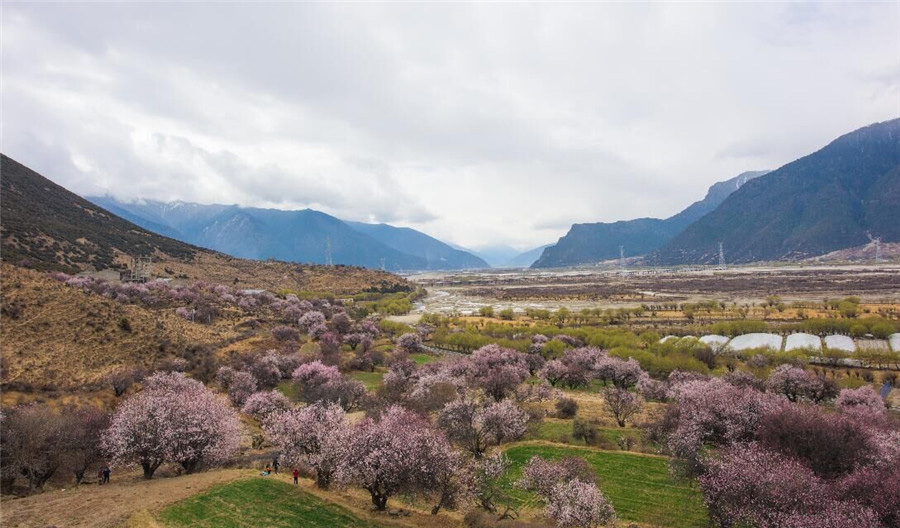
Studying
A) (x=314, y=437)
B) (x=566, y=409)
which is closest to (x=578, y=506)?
(x=314, y=437)

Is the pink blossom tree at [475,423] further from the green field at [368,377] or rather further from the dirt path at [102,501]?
the green field at [368,377]

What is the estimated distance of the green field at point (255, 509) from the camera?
69.4ft

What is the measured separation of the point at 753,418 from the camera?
27.8m

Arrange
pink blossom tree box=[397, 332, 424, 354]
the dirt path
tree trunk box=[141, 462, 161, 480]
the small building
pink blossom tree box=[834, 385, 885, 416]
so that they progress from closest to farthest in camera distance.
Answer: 1. the dirt path
2. tree trunk box=[141, 462, 161, 480]
3. pink blossom tree box=[834, 385, 885, 416]
4. pink blossom tree box=[397, 332, 424, 354]
5. the small building

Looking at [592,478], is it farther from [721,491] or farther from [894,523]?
[894,523]

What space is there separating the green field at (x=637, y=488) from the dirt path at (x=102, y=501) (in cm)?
1870

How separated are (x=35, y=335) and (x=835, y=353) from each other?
308 ft

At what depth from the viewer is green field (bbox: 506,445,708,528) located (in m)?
24.5

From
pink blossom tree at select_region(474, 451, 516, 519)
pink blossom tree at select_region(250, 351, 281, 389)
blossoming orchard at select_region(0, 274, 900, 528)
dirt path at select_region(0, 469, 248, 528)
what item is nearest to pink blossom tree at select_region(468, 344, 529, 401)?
blossoming orchard at select_region(0, 274, 900, 528)

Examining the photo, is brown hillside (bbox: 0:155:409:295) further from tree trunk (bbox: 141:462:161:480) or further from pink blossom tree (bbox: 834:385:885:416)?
pink blossom tree (bbox: 834:385:885:416)

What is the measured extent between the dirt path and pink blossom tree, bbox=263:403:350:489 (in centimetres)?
302

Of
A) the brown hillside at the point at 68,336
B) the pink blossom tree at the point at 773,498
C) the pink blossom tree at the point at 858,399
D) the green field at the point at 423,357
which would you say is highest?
the brown hillside at the point at 68,336

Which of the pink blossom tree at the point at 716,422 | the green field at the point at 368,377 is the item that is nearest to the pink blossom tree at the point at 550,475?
the pink blossom tree at the point at 716,422

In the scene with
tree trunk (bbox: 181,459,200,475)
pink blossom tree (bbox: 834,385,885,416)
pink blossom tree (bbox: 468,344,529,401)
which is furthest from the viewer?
pink blossom tree (bbox: 468,344,529,401)
